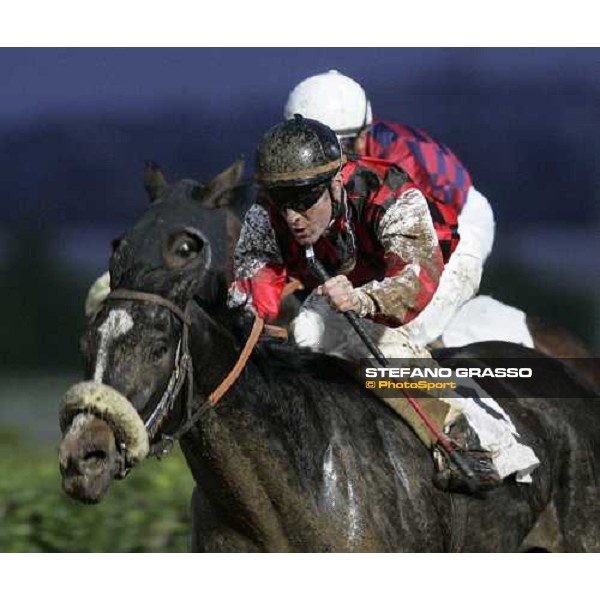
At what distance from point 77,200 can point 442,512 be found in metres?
3.44

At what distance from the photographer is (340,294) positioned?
4168 millimetres

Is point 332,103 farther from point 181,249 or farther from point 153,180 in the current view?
point 181,249

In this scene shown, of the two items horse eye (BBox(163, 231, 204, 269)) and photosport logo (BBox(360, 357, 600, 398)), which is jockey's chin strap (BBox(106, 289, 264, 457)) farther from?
photosport logo (BBox(360, 357, 600, 398))

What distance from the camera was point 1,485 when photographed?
7113 millimetres

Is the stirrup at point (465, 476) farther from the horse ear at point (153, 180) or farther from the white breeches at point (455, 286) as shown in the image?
the horse ear at point (153, 180)

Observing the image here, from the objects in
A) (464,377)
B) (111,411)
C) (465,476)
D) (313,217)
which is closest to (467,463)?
(465,476)

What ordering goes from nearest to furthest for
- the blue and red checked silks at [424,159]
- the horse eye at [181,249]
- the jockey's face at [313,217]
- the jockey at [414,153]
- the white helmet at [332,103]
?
the horse eye at [181,249] → the jockey's face at [313,217] → the jockey at [414,153] → the blue and red checked silks at [424,159] → the white helmet at [332,103]

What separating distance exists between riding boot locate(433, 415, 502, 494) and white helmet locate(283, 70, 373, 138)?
1.51 metres

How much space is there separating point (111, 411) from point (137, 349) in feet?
0.66

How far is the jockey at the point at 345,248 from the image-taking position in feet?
14.1

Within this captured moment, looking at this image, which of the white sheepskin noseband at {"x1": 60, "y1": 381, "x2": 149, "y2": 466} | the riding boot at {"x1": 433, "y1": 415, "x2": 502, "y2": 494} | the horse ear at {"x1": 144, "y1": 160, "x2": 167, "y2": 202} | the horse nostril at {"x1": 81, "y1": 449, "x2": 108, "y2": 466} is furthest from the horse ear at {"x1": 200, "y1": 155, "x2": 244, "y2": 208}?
the riding boot at {"x1": 433, "y1": 415, "x2": 502, "y2": 494}

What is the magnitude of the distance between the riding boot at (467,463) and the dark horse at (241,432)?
0.15 ft

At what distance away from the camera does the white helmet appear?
5609 millimetres

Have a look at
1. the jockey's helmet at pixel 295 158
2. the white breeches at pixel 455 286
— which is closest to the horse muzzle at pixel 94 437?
the jockey's helmet at pixel 295 158
